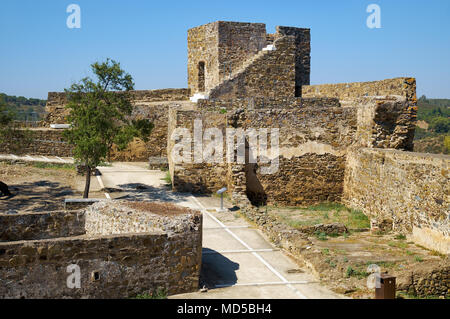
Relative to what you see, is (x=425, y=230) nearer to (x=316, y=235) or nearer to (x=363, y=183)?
(x=316, y=235)

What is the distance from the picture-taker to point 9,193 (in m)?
14.4

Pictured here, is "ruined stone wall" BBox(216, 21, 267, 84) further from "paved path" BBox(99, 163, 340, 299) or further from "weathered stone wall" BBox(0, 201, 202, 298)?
"weathered stone wall" BBox(0, 201, 202, 298)

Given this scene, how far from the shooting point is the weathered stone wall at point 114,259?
6598 millimetres

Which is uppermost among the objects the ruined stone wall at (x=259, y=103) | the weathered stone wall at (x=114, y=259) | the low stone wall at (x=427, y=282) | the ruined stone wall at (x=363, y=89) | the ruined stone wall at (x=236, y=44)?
the ruined stone wall at (x=236, y=44)

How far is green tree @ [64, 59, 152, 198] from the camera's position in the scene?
14.2 m

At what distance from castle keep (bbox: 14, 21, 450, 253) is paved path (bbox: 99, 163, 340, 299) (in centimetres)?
134

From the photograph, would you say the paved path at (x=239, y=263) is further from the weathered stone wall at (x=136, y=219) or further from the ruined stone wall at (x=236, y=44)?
the ruined stone wall at (x=236, y=44)

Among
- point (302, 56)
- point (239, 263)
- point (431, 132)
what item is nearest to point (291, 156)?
point (239, 263)

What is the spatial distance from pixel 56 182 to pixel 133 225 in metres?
9.35

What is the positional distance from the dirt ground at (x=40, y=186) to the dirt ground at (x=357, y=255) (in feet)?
21.5

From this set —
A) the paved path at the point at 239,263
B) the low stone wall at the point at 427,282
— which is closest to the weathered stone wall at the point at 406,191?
the low stone wall at the point at 427,282

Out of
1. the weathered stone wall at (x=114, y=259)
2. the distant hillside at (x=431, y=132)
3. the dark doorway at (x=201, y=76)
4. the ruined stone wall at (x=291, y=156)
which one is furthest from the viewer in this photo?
the distant hillside at (x=431, y=132)
